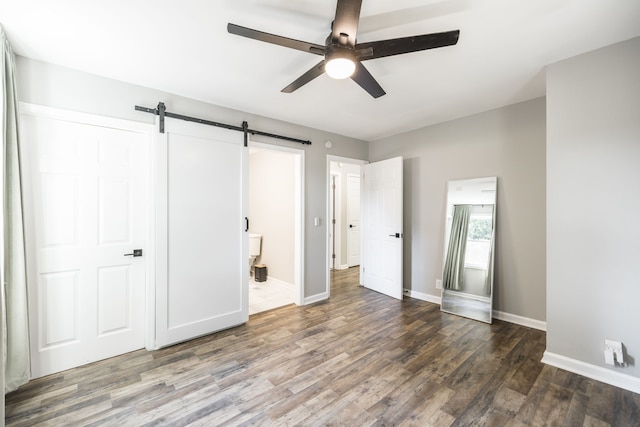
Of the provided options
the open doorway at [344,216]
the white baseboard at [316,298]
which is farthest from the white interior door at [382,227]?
the open doorway at [344,216]

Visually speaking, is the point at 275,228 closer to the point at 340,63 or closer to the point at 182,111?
the point at 182,111

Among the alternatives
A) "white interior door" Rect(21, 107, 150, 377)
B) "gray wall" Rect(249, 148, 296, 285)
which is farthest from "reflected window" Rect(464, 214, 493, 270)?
"white interior door" Rect(21, 107, 150, 377)

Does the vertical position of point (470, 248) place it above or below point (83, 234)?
below

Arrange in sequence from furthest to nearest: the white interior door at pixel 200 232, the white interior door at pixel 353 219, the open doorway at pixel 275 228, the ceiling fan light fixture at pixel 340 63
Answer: the white interior door at pixel 353 219 < the open doorway at pixel 275 228 < the white interior door at pixel 200 232 < the ceiling fan light fixture at pixel 340 63

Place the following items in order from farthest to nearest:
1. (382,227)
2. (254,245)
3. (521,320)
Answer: (254,245)
(382,227)
(521,320)

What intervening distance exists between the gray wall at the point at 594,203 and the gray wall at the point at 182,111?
8.55 feet

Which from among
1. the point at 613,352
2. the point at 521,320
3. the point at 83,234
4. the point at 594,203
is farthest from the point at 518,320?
the point at 83,234

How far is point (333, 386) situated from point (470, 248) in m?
2.46

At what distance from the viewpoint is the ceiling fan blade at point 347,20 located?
4.39 feet

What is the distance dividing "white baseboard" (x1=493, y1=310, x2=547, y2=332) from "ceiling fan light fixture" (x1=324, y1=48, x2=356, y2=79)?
130 inches

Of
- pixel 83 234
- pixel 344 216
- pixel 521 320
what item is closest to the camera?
pixel 83 234

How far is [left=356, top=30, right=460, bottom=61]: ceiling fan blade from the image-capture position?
152 centimetres

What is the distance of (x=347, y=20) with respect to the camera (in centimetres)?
143

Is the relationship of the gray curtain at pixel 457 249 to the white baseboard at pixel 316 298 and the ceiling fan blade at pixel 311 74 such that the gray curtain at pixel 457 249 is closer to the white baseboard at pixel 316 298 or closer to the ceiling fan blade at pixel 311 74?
the white baseboard at pixel 316 298
